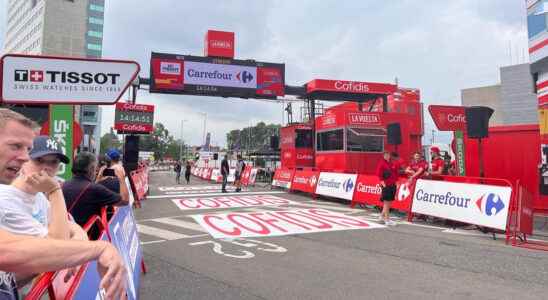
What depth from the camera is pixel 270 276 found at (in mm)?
4703

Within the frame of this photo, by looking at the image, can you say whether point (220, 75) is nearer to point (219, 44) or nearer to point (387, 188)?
point (219, 44)

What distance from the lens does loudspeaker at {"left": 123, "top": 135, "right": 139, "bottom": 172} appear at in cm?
1834

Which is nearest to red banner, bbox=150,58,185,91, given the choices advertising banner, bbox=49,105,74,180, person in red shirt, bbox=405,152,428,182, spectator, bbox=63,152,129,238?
person in red shirt, bbox=405,152,428,182

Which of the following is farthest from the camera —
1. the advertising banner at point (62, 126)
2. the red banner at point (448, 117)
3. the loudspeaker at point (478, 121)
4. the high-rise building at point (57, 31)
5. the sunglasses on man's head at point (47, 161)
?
the high-rise building at point (57, 31)

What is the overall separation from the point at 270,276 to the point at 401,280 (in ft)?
5.60

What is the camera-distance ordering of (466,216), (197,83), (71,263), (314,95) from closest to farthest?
(71,263), (466,216), (197,83), (314,95)

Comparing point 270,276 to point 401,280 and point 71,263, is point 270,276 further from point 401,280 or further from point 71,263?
point 71,263

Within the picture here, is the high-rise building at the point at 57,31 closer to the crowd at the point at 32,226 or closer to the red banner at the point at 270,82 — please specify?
the red banner at the point at 270,82

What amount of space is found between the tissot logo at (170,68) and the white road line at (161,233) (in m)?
13.5

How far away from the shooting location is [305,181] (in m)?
15.9

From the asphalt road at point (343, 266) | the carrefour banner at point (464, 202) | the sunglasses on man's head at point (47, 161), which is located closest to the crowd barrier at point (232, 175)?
the carrefour banner at point (464, 202)

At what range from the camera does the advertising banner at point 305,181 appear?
15125 millimetres

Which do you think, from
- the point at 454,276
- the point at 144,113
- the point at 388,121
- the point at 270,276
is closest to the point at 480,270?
the point at 454,276

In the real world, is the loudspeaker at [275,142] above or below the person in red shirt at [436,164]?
above
